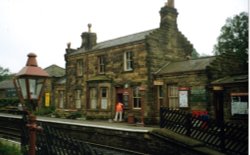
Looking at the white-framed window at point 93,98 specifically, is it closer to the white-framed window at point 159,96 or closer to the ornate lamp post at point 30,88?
the white-framed window at point 159,96

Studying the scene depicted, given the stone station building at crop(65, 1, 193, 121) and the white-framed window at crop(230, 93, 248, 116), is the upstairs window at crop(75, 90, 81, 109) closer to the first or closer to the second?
the stone station building at crop(65, 1, 193, 121)

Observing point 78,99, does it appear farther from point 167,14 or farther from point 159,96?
point 167,14

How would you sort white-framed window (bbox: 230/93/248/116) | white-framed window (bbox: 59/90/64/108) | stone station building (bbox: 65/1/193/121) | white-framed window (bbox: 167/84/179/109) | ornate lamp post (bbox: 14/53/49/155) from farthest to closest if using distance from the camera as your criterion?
white-framed window (bbox: 59/90/64/108) → stone station building (bbox: 65/1/193/121) → white-framed window (bbox: 167/84/179/109) → white-framed window (bbox: 230/93/248/116) → ornate lamp post (bbox: 14/53/49/155)

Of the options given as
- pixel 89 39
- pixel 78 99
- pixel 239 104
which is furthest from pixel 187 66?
pixel 78 99

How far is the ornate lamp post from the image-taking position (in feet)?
16.8

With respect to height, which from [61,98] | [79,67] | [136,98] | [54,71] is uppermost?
[54,71]

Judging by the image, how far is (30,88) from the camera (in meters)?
5.22

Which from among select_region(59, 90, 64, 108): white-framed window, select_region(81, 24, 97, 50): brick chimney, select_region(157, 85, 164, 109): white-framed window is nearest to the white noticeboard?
select_region(157, 85, 164, 109): white-framed window

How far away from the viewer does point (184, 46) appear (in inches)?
796

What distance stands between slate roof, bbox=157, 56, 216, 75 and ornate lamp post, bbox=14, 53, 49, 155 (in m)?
10.9

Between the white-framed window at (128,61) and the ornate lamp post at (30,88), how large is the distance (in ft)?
42.0

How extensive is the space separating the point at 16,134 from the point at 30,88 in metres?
9.08

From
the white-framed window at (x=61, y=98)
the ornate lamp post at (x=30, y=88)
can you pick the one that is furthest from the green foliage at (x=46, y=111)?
the ornate lamp post at (x=30, y=88)

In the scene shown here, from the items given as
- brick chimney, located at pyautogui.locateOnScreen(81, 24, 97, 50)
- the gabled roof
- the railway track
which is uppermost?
brick chimney, located at pyautogui.locateOnScreen(81, 24, 97, 50)
